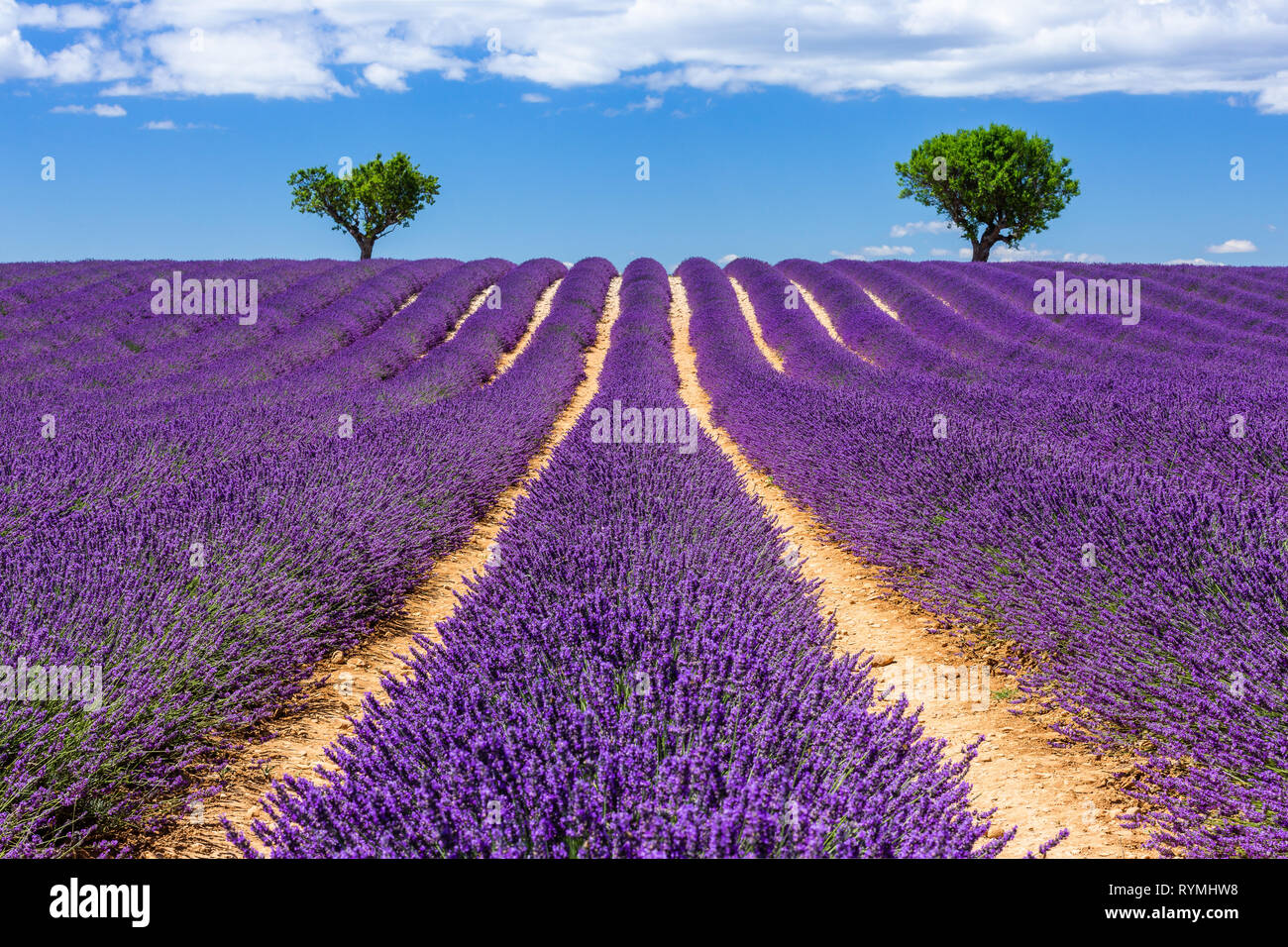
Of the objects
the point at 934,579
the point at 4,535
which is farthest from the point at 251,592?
the point at 934,579

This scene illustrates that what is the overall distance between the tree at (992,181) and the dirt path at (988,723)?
25.3 metres

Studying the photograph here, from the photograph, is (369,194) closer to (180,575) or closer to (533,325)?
(533,325)

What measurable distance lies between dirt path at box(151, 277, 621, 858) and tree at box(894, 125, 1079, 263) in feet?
85.0

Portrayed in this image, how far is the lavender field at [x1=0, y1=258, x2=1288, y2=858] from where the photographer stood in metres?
1.63

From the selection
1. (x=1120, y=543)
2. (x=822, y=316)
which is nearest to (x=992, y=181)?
(x=822, y=316)

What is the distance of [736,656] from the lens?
2002 millimetres

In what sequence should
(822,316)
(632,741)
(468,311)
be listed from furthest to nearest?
(468,311) < (822,316) < (632,741)

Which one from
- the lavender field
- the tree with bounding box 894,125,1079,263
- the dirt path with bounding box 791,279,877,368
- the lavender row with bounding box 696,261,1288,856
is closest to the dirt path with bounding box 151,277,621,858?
the lavender field

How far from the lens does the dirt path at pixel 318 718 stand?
2295mm

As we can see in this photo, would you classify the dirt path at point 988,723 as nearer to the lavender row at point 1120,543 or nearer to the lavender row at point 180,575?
the lavender row at point 1120,543

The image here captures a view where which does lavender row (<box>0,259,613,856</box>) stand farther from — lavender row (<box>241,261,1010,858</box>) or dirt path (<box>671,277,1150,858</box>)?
dirt path (<box>671,277,1150,858</box>)

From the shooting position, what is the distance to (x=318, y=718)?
3037 millimetres

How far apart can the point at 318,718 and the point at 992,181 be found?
27.9 metres
